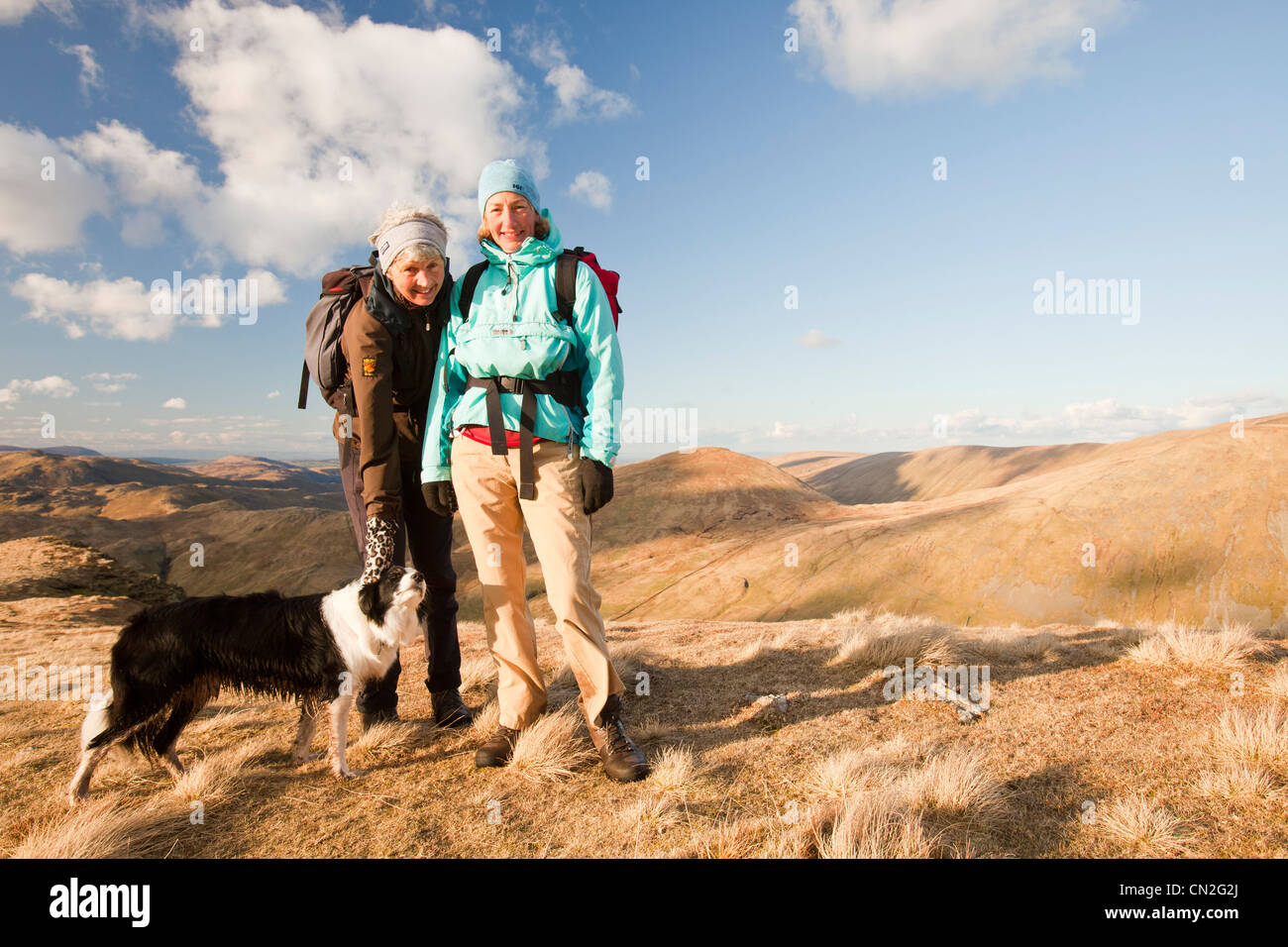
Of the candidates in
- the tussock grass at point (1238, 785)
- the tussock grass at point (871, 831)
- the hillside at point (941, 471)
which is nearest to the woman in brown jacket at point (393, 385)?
the tussock grass at point (871, 831)

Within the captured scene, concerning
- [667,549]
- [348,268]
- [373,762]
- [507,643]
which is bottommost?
[667,549]

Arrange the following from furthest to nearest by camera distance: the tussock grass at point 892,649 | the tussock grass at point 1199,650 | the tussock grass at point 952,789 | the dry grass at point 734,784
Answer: the tussock grass at point 892,649, the tussock grass at point 1199,650, the tussock grass at point 952,789, the dry grass at point 734,784

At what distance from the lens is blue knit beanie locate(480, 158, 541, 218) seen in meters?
3.58

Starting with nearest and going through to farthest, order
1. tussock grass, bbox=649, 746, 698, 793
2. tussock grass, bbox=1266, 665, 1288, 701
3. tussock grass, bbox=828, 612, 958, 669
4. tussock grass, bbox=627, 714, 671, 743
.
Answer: tussock grass, bbox=649, 746, 698, 793, tussock grass, bbox=627, 714, 671, 743, tussock grass, bbox=1266, 665, 1288, 701, tussock grass, bbox=828, 612, 958, 669

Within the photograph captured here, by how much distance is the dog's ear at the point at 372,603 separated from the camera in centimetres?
347

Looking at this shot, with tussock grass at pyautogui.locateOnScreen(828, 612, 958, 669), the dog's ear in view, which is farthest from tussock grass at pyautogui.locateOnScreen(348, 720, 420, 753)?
A: tussock grass at pyautogui.locateOnScreen(828, 612, 958, 669)

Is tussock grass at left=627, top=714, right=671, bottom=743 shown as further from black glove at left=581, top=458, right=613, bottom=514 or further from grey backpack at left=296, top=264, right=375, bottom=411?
grey backpack at left=296, top=264, right=375, bottom=411

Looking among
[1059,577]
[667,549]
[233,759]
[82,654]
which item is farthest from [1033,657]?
[667,549]

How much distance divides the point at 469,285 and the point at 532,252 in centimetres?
48

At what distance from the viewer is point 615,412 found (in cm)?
346

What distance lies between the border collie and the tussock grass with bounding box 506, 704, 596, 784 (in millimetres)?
961

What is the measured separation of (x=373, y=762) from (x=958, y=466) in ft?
526

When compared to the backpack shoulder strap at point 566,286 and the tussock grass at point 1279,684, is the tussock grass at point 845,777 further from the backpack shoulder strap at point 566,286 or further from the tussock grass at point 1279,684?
the tussock grass at point 1279,684

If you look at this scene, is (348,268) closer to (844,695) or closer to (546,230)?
(546,230)
